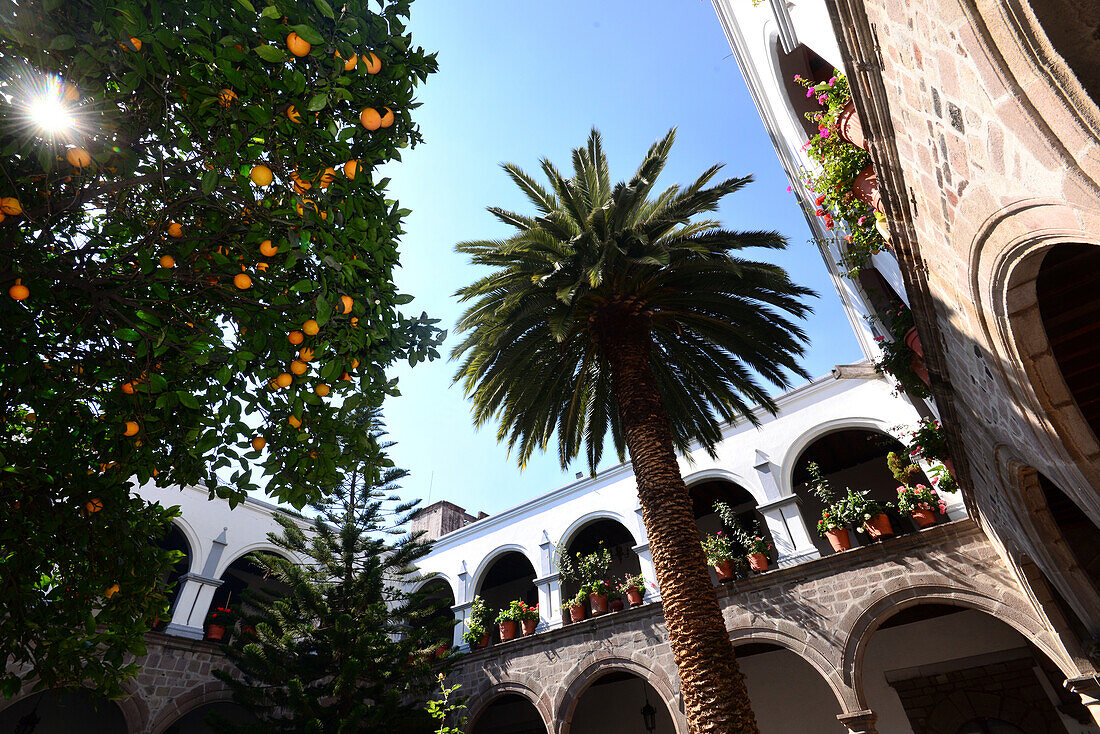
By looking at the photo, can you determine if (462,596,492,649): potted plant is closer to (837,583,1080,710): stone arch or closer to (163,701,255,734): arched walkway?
(163,701,255,734): arched walkway

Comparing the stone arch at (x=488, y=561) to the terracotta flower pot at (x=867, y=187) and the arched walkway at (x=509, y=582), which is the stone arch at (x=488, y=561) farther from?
the terracotta flower pot at (x=867, y=187)

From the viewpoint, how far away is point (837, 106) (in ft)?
13.5

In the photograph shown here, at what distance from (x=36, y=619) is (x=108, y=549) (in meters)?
0.38

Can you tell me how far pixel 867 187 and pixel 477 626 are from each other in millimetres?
11063

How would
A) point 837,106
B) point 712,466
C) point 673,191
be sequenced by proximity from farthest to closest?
1. point 712,466
2. point 673,191
3. point 837,106

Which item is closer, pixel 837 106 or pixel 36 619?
pixel 36 619

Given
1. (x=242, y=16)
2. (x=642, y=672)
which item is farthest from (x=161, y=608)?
(x=642, y=672)

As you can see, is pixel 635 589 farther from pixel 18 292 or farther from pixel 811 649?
pixel 18 292

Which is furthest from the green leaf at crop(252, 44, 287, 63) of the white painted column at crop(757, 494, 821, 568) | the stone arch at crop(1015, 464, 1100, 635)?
the white painted column at crop(757, 494, 821, 568)

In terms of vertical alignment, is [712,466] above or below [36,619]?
above

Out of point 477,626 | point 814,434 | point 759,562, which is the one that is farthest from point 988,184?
point 477,626

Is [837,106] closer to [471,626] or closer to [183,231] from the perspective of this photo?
[183,231]

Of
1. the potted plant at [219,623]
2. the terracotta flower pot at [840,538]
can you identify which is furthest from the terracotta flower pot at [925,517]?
the potted plant at [219,623]

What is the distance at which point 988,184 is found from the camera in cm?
212
